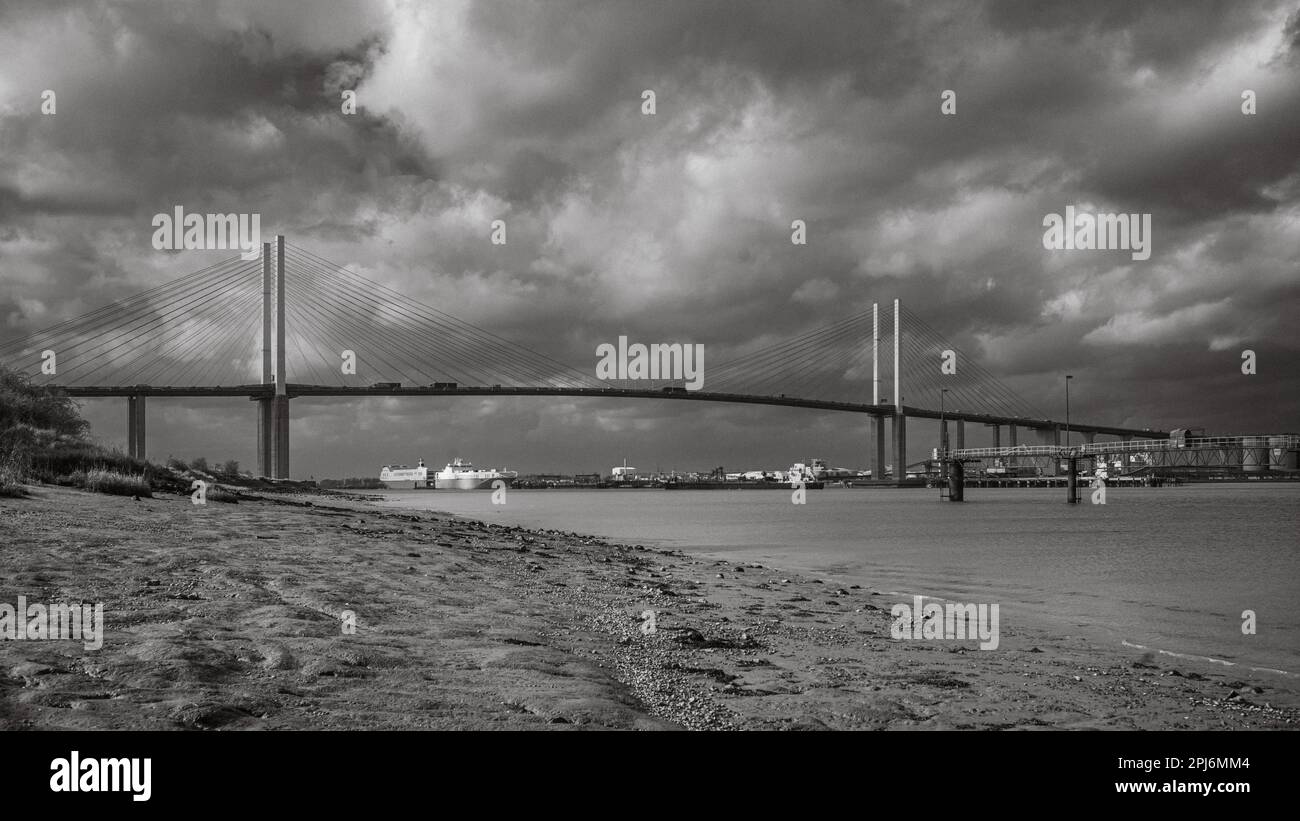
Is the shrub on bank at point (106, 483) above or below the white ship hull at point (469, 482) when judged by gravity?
above

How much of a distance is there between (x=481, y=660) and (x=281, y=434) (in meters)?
77.6

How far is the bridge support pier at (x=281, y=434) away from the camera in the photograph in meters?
76.9

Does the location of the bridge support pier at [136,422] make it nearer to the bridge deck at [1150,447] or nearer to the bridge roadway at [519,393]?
the bridge roadway at [519,393]

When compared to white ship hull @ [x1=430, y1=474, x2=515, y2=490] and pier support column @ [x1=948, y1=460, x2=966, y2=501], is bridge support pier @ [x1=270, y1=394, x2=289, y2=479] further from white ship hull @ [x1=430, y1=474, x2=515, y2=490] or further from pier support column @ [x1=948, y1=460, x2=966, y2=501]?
white ship hull @ [x1=430, y1=474, x2=515, y2=490]

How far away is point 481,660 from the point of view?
679 centimetres

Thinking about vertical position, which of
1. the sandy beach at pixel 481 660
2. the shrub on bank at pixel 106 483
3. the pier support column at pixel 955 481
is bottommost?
the pier support column at pixel 955 481

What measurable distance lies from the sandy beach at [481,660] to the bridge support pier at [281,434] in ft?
222

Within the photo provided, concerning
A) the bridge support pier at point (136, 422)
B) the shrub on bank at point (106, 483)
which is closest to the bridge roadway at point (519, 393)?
the bridge support pier at point (136, 422)

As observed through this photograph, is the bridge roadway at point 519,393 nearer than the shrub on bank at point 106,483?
No

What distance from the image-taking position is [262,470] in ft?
255
